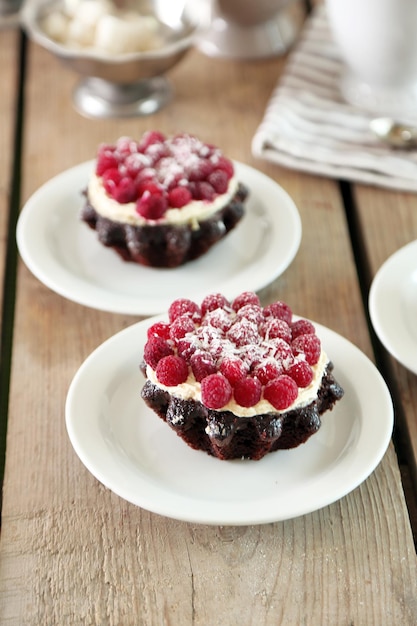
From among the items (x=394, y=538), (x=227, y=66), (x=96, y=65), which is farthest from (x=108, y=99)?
(x=394, y=538)

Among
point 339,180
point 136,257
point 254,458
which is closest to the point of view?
point 254,458

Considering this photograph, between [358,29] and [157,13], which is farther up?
[358,29]

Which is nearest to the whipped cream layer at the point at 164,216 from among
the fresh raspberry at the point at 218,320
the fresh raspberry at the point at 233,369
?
the fresh raspberry at the point at 218,320

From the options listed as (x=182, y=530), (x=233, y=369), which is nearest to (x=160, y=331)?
(x=233, y=369)

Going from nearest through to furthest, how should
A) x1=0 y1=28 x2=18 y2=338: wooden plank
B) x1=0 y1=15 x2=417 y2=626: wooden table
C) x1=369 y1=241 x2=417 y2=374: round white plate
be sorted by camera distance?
x1=0 y1=15 x2=417 y2=626: wooden table, x1=369 y1=241 x2=417 y2=374: round white plate, x1=0 y1=28 x2=18 y2=338: wooden plank

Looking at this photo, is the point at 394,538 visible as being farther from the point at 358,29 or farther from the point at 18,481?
the point at 358,29

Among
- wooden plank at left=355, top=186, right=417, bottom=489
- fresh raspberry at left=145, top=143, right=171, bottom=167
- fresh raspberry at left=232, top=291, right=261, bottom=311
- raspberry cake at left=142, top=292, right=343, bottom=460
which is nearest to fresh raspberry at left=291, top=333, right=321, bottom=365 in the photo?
raspberry cake at left=142, top=292, right=343, bottom=460

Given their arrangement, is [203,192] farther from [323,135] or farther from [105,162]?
[323,135]

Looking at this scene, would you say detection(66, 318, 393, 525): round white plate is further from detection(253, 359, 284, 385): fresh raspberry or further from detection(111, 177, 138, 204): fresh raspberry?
detection(111, 177, 138, 204): fresh raspberry
